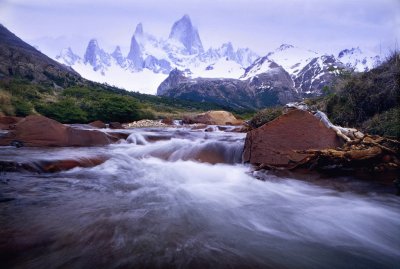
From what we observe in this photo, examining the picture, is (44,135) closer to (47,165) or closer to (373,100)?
(47,165)

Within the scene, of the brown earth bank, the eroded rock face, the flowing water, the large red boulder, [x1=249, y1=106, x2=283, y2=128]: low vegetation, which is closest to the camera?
the flowing water

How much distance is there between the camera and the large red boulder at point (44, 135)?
9.98 metres

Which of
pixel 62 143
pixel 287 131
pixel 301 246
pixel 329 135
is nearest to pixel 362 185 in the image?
pixel 329 135

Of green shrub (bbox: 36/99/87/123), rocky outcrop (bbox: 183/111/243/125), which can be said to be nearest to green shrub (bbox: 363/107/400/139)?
rocky outcrop (bbox: 183/111/243/125)

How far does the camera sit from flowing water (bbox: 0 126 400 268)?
3.20 meters

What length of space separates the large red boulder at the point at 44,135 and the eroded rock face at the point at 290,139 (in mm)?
6189

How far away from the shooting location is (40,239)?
3428 millimetres

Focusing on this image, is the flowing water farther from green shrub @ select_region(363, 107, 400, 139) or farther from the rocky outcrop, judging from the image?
the rocky outcrop

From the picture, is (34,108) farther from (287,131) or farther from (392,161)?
(392,161)

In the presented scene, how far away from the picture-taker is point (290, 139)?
7133 mm

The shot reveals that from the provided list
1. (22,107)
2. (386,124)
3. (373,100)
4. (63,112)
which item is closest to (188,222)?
(386,124)

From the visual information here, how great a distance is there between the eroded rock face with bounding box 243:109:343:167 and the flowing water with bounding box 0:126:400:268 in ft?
1.89

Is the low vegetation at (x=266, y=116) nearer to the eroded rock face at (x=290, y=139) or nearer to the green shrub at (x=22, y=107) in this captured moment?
the eroded rock face at (x=290, y=139)

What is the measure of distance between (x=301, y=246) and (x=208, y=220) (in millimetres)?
1304
